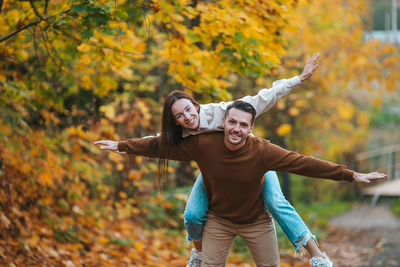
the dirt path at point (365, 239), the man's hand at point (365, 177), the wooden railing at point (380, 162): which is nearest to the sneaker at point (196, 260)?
the man's hand at point (365, 177)

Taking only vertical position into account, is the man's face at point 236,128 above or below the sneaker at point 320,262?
above

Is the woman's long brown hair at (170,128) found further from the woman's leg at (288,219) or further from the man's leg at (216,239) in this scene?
the woman's leg at (288,219)

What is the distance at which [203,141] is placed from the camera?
3.30 metres

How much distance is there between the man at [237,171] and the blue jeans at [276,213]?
0.22 ft

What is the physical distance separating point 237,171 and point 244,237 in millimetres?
610

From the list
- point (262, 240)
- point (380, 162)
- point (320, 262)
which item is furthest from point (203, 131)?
point (380, 162)

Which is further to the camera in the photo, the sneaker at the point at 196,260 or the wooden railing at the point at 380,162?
the wooden railing at the point at 380,162

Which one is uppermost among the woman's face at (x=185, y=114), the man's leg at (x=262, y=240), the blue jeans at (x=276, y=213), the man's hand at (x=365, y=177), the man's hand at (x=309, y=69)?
the man's hand at (x=309, y=69)

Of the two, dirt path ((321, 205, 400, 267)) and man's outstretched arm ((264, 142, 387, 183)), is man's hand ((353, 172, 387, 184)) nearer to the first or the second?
man's outstretched arm ((264, 142, 387, 183))

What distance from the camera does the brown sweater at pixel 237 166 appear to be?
120 inches

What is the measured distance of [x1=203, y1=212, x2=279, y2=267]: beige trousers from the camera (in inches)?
135

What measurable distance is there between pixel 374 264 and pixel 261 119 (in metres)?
A: 3.46

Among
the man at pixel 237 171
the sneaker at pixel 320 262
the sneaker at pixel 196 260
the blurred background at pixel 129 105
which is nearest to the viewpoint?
the man at pixel 237 171

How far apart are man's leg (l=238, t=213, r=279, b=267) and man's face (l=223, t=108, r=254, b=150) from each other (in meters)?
0.70
